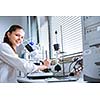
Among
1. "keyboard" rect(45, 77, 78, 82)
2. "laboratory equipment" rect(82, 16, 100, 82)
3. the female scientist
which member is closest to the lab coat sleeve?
the female scientist

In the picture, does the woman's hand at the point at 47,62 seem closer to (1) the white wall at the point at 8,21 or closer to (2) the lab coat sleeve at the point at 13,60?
(2) the lab coat sleeve at the point at 13,60

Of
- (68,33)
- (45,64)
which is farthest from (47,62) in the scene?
(68,33)

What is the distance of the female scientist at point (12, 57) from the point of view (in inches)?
50.6

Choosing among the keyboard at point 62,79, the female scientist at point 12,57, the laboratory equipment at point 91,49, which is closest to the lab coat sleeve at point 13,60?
the female scientist at point 12,57

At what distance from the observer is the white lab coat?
4.20ft

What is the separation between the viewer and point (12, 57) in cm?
129

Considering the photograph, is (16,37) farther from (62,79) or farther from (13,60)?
(62,79)

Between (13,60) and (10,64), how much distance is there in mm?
27
